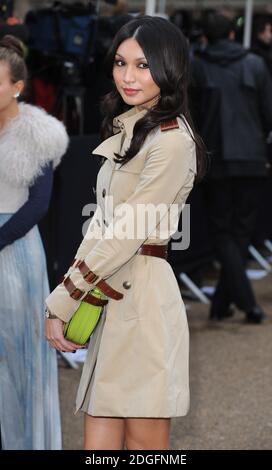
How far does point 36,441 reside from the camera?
4.28 metres

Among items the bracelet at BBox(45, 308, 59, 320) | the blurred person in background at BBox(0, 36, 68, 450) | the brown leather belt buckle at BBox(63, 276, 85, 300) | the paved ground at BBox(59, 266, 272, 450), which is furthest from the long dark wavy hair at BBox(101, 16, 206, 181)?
the paved ground at BBox(59, 266, 272, 450)

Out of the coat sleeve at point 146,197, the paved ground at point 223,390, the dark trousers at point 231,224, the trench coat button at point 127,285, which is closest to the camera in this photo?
the coat sleeve at point 146,197

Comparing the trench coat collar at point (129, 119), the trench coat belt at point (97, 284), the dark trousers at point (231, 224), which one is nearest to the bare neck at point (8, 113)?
the trench coat collar at point (129, 119)

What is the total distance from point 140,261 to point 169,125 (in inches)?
17.1

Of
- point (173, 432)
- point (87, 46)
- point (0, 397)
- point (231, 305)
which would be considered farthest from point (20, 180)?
point (231, 305)

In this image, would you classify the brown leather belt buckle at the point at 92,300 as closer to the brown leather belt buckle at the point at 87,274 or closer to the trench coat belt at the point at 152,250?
the brown leather belt buckle at the point at 87,274

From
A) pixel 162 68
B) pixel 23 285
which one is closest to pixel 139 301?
pixel 162 68

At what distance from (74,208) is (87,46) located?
1.81 metres

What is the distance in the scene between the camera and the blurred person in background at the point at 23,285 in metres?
4.25

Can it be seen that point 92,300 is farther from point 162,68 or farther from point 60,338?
point 162,68

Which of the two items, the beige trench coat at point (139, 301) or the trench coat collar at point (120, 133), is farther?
the trench coat collar at point (120, 133)

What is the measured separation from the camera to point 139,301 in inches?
128

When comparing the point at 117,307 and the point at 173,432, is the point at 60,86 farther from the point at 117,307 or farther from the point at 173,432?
the point at 117,307

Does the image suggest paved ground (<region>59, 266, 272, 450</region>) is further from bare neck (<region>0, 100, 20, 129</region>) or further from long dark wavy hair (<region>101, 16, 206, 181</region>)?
long dark wavy hair (<region>101, 16, 206, 181</region>)
